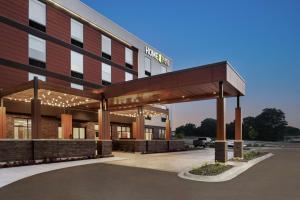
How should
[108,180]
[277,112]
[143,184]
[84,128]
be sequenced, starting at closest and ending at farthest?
[143,184] < [108,180] < [84,128] < [277,112]

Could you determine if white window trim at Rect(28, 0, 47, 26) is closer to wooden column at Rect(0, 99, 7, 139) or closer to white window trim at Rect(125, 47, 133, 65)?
wooden column at Rect(0, 99, 7, 139)

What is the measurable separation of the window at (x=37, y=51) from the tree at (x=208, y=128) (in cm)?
9663

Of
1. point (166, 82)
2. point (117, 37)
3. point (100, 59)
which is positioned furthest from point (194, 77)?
point (117, 37)

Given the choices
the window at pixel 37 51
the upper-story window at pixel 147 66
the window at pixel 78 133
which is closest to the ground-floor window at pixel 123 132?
the window at pixel 78 133

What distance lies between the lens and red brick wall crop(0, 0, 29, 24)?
86.4 ft

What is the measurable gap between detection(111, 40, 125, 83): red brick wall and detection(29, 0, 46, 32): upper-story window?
1206cm

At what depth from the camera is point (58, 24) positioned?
32.0 metres

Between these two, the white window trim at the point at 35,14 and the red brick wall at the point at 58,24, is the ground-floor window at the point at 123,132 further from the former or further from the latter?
the white window trim at the point at 35,14

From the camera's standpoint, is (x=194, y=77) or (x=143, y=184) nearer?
(x=143, y=184)

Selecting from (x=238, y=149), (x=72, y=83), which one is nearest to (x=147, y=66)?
(x=72, y=83)

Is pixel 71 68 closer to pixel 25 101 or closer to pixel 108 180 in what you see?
pixel 25 101

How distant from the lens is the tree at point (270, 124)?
10836 centimetres

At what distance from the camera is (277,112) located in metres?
121

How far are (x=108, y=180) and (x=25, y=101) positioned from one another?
17923 millimetres
